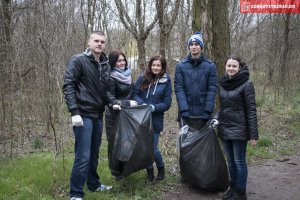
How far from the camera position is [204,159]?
3848 mm

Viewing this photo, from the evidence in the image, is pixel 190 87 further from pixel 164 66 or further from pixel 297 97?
pixel 297 97

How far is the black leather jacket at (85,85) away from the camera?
135 inches

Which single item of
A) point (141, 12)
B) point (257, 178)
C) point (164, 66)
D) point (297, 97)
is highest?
point (141, 12)

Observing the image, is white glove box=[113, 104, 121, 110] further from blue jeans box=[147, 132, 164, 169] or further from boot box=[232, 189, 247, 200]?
boot box=[232, 189, 247, 200]

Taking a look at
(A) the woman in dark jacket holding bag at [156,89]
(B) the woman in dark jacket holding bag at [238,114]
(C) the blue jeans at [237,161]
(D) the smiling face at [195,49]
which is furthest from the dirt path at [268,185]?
(D) the smiling face at [195,49]

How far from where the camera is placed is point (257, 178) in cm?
477

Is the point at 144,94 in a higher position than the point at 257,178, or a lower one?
higher

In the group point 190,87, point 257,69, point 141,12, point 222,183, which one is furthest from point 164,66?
point 257,69

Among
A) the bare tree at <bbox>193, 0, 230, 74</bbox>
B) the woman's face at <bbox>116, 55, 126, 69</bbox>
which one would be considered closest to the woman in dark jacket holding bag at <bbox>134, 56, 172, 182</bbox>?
the woman's face at <bbox>116, 55, 126, 69</bbox>

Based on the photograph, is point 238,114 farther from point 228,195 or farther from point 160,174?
point 160,174

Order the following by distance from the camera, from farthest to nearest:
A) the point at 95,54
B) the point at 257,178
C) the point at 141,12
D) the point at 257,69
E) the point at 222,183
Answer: the point at 257,69
the point at 141,12
the point at 257,178
the point at 222,183
the point at 95,54

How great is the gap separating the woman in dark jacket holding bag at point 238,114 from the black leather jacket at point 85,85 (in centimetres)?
137

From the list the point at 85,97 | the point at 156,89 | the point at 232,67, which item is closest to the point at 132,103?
the point at 156,89

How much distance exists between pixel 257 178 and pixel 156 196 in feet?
5.37
